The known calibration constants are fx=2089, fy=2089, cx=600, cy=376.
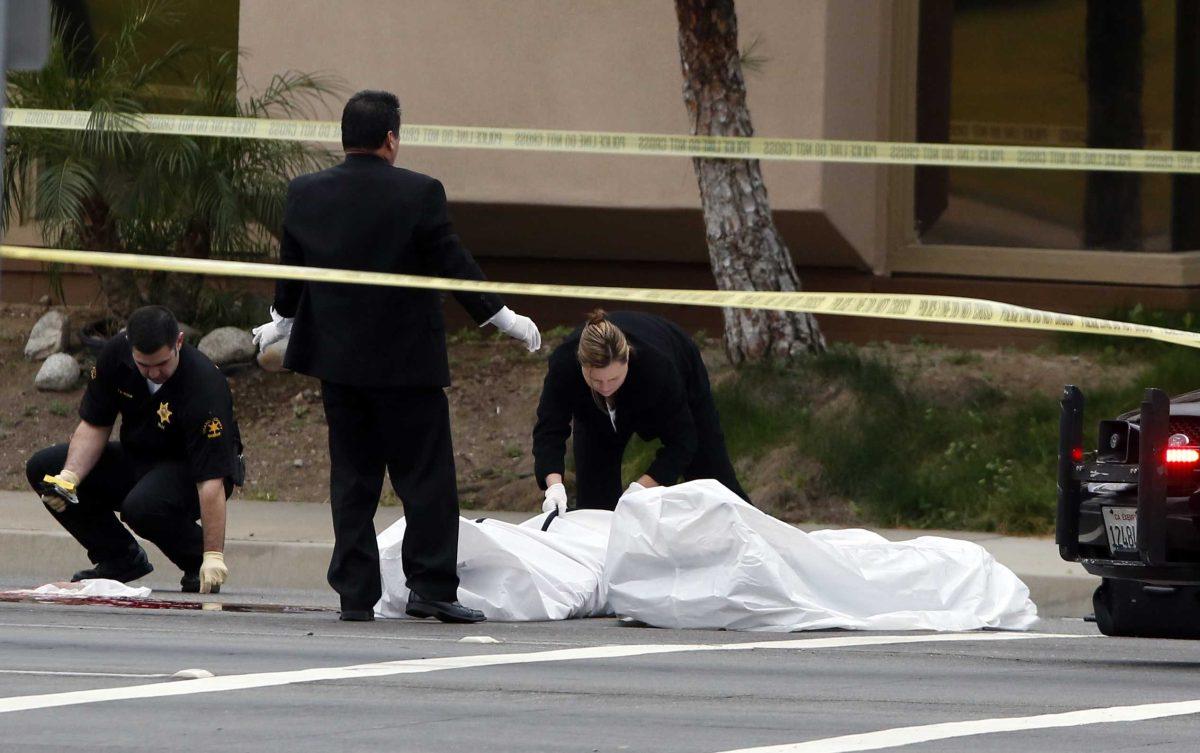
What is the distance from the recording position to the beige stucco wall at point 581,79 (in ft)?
47.1

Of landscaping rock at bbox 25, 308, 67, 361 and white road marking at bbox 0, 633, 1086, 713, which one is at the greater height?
landscaping rock at bbox 25, 308, 67, 361

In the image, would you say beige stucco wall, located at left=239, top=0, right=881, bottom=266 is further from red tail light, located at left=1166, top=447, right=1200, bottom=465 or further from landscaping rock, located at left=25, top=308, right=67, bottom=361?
red tail light, located at left=1166, top=447, right=1200, bottom=465

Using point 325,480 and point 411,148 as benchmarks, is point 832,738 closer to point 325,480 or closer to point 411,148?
point 325,480

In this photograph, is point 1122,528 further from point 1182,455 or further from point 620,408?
point 620,408

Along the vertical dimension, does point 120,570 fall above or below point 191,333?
below

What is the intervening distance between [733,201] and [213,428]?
5.05 meters

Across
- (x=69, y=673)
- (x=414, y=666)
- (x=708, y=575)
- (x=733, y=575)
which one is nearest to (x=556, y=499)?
(x=708, y=575)

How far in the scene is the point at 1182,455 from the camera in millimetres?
7086

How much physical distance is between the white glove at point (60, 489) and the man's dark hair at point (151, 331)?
2.25 feet

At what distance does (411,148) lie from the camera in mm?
15281

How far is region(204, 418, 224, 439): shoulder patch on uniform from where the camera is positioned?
29.5 feet

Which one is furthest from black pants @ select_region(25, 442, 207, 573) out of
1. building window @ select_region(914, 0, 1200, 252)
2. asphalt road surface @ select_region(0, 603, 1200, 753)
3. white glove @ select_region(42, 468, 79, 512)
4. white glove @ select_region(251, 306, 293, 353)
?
building window @ select_region(914, 0, 1200, 252)

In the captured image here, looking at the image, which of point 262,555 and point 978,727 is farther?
point 262,555

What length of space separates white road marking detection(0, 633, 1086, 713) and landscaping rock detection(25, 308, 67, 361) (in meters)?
8.51
